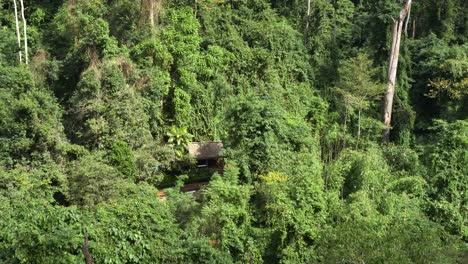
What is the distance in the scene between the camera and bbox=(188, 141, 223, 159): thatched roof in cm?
2091

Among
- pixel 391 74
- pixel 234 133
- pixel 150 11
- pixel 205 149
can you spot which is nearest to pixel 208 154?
pixel 205 149

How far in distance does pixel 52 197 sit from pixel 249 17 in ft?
48.2

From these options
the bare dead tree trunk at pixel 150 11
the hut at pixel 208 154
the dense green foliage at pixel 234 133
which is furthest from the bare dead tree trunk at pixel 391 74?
the bare dead tree trunk at pixel 150 11

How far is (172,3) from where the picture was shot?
2288cm

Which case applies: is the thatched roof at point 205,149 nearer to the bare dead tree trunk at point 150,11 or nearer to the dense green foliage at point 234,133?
the dense green foliage at point 234,133

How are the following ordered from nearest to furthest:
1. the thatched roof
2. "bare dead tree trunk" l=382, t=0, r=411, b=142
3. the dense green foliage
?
the dense green foliage < the thatched roof < "bare dead tree trunk" l=382, t=0, r=411, b=142

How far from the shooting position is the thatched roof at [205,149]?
2091cm

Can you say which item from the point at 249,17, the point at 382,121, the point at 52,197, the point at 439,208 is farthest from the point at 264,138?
the point at 249,17

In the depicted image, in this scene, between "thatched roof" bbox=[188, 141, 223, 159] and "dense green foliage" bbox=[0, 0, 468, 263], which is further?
"thatched roof" bbox=[188, 141, 223, 159]

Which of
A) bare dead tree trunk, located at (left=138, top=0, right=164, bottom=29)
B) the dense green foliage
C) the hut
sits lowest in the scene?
the hut

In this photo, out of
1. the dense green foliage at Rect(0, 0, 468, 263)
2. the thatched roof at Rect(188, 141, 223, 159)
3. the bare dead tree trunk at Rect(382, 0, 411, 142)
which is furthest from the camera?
the bare dead tree trunk at Rect(382, 0, 411, 142)

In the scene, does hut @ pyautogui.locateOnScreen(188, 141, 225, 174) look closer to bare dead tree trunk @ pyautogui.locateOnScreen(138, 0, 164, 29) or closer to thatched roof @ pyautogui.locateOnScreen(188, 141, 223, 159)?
thatched roof @ pyautogui.locateOnScreen(188, 141, 223, 159)

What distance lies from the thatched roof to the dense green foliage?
472 millimetres

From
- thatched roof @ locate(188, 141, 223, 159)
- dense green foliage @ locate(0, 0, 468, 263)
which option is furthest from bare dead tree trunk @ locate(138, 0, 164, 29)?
thatched roof @ locate(188, 141, 223, 159)
